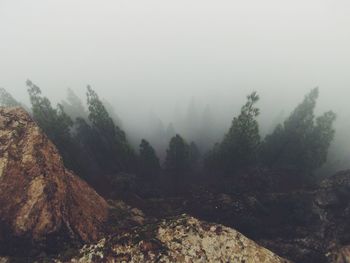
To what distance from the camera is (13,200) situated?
29.6m

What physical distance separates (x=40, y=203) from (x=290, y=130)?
2183 inches

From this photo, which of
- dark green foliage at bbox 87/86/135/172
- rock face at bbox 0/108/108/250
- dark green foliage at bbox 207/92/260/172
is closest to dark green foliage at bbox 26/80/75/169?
dark green foliage at bbox 87/86/135/172

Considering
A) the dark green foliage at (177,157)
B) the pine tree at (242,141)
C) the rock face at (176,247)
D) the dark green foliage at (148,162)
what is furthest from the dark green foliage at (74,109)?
the rock face at (176,247)

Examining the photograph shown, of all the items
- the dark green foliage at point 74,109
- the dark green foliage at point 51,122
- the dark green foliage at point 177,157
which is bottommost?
the dark green foliage at point 51,122

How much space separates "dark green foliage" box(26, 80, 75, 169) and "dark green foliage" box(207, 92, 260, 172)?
28424 millimetres

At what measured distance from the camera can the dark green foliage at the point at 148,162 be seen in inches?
2635

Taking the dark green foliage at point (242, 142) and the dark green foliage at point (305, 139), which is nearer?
the dark green foliage at point (242, 142)

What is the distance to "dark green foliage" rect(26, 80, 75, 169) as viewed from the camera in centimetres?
5694

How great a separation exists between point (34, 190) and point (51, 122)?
95.7 ft

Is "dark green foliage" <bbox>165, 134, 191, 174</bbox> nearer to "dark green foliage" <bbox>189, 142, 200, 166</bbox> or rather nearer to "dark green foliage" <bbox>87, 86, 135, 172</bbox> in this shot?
"dark green foliage" <bbox>87, 86, 135, 172</bbox>

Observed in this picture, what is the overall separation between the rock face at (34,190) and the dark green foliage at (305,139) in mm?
48083

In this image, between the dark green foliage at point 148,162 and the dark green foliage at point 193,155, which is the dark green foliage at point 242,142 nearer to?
the dark green foliage at point 193,155

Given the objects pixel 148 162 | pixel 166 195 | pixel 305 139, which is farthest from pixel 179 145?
pixel 305 139

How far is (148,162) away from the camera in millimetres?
68000
